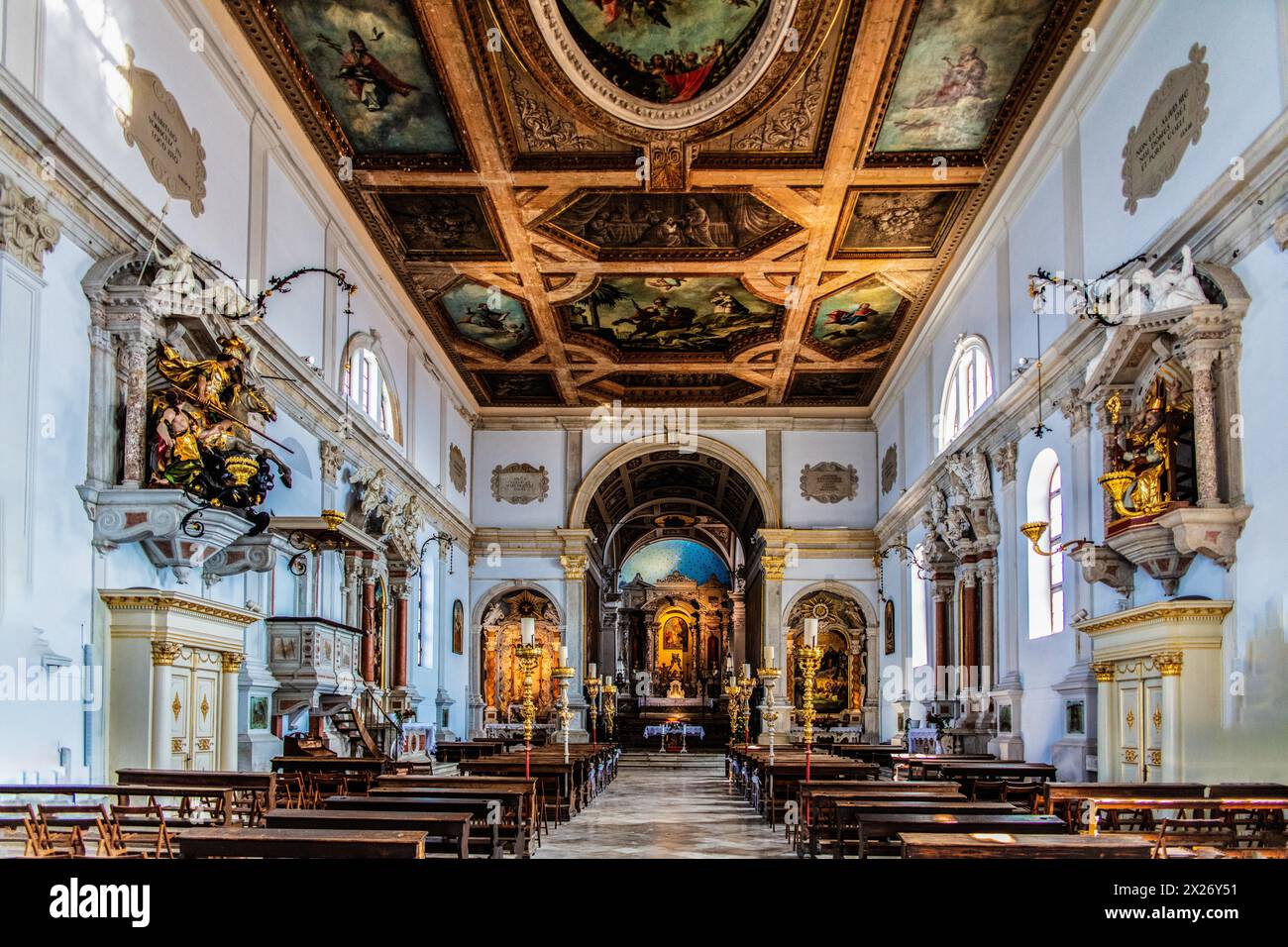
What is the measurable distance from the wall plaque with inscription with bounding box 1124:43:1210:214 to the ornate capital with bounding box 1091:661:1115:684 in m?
4.87

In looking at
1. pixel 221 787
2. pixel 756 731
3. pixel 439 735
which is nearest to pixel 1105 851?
pixel 221 787

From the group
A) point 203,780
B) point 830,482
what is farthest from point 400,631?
point 203,780

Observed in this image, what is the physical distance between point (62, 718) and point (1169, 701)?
972cm

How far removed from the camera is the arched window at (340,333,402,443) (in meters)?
21.0

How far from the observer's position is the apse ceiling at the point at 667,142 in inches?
606

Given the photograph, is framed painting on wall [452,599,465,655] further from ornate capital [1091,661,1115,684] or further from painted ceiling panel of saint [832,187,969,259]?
ornate capital [1091,661,1115,684]

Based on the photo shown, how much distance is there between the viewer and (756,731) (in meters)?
39.8

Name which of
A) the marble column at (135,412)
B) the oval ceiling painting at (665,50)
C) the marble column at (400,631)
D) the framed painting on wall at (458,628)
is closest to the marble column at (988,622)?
the oval ceiling painting at (665,50)

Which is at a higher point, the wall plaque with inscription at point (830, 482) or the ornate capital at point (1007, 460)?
the wall plaque with inscription at point (830, 482)

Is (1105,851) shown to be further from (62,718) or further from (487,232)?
(487,232)

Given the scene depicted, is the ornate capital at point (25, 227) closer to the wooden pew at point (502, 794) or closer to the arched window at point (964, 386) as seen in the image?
the wooden pew at point (502, 794)

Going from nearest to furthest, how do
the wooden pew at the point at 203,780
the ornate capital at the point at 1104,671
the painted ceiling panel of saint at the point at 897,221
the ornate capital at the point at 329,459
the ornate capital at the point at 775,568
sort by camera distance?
the wooden pew at the point at 203,780 < the ornate capital at the point at 1104,671 < the ornate capital at the point at 329,459 < the painted ceiling panel of saint at the point at 897,221 < the ornate capital at the point at 775,568

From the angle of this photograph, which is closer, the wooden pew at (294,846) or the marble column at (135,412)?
the wooden pew at (294,846)

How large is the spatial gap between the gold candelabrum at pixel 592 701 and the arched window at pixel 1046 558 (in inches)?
502
